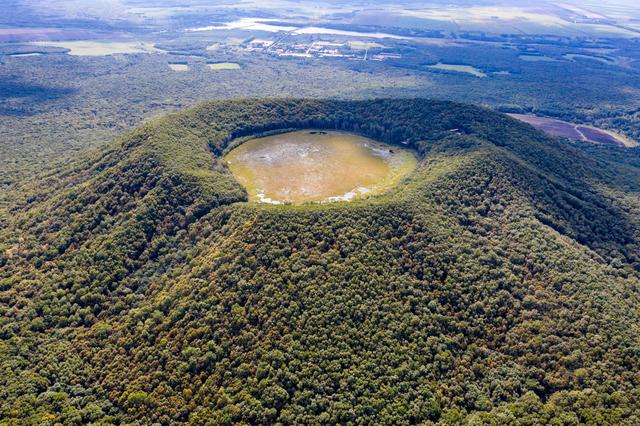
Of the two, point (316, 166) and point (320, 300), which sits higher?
point (316, 166)

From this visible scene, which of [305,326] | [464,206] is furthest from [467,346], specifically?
[464,206]

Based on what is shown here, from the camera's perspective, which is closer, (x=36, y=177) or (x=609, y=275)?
(x=609, y=275)

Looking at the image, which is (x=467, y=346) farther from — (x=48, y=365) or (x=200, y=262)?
(x=48, y=365)

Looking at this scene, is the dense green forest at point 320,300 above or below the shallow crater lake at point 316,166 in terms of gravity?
below

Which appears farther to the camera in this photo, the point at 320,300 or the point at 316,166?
the point at 316,166
